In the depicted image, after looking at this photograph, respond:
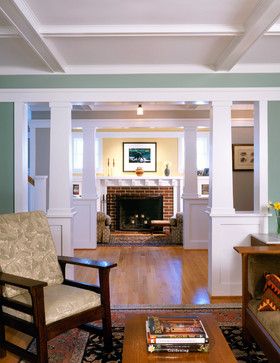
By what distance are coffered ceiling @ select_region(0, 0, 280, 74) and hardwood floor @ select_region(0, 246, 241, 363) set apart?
2.38 meters

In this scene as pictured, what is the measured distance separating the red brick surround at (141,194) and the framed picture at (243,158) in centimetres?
261

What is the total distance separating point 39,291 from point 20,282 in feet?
0.53

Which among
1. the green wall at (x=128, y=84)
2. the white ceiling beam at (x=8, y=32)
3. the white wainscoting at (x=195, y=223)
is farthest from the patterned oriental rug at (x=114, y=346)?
the white wainscoting at (x=195, y=223)

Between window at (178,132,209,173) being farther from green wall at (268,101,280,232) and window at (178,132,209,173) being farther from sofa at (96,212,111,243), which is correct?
green wall at (268,101,280,232)

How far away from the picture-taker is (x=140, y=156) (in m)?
8.88

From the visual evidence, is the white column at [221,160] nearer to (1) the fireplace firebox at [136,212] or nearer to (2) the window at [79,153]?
(1) the fireplace firebox at [136,212]

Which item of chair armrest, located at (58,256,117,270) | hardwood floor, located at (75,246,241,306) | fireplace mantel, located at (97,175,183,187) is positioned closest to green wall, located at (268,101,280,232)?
hardwood floor, located at (75,246,241,306)

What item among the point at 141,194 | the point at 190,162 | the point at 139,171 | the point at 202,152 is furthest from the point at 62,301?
the point at 202,152

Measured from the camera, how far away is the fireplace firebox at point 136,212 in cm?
898

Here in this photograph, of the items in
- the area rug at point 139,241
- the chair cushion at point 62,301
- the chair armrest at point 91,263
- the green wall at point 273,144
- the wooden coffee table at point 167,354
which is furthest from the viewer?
the area rug at point 139,241

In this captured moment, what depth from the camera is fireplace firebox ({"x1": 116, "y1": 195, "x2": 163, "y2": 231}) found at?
8984mm

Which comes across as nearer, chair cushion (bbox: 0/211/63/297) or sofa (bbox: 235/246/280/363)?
sofa (bbox: 235/246/280/363)

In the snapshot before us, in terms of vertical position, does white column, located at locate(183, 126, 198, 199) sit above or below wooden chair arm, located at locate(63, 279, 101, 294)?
above

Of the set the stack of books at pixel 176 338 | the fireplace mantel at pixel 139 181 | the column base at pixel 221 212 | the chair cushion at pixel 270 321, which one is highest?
the fireplace mantel at pixel 139 181
